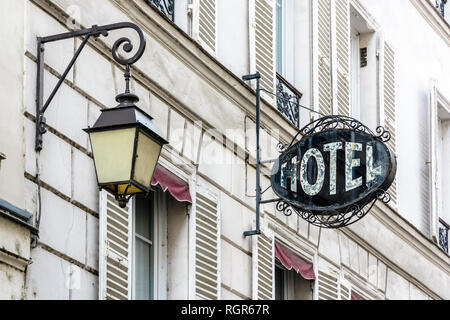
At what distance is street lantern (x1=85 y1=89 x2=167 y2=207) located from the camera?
10.4 meters

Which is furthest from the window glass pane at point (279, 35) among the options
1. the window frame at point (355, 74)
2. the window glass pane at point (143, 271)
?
the window glass pane at point (143, 271)

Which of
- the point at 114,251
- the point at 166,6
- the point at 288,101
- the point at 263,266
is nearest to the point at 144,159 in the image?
the point at 114,251

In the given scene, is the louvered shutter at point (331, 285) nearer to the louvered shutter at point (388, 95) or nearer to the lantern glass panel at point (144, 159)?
the louvered shutter at point (388, 95)

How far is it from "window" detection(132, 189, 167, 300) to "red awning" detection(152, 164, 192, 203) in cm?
20

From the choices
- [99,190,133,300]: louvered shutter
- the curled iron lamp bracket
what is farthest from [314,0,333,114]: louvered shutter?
the curled iron lamp bracket

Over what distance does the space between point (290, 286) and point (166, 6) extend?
3546 millimetres

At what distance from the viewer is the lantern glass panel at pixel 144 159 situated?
10383mm

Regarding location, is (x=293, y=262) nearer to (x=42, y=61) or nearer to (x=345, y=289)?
(x=345, y=289)

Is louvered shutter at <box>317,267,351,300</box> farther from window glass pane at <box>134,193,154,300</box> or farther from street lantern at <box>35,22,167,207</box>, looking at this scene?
street lantern at <box>35,22,167,207</box>

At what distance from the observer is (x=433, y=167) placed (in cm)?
2005

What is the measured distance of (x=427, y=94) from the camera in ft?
67.9

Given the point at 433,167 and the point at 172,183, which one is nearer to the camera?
the point at 172,183

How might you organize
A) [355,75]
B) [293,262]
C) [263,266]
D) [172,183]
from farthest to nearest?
1. [355,75]
2. [293,262]
3. [263,266]
4. [172,183]
